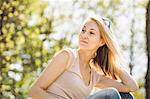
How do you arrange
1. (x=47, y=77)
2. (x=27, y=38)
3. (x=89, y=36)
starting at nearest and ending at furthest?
(x=47, y=77) → (x=89, y=36) → (x=27, y=38)

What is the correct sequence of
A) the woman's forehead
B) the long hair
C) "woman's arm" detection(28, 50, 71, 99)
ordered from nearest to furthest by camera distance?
1. "woman's arm" detection(28, 50, 71, 99)
2. the woman's forehead
3. the long hair

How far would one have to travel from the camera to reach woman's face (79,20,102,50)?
4.31 meters

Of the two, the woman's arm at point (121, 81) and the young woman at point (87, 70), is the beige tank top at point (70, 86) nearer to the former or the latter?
the young woman at point (87, 70)

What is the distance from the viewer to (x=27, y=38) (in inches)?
746

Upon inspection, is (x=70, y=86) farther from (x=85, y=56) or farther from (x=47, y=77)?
(x=85, y=56)

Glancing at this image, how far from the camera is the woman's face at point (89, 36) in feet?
14.1

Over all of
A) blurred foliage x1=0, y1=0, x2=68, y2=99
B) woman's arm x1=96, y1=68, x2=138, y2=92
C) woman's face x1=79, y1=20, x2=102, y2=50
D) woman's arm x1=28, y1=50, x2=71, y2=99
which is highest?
woman's face x1=79, y1=20, x2=102, y2=50

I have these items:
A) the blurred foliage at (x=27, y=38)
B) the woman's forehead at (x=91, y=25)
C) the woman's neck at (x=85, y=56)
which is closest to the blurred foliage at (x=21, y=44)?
the blurred foliage at (x=27, y=38)

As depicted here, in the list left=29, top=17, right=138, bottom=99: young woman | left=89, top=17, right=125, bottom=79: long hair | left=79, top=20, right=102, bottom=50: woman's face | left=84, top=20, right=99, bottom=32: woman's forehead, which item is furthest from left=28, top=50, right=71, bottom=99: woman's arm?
left=89, top=17, right=125, bottom=79: long hair

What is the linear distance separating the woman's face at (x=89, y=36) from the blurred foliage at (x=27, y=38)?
1052cm

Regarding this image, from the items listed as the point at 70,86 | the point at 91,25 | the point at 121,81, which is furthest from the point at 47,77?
the point at 121,81

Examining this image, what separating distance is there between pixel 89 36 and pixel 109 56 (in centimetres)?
35

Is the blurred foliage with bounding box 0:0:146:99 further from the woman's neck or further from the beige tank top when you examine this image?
the beige tank top

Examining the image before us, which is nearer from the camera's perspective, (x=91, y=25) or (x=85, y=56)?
(x=91, y=25)
